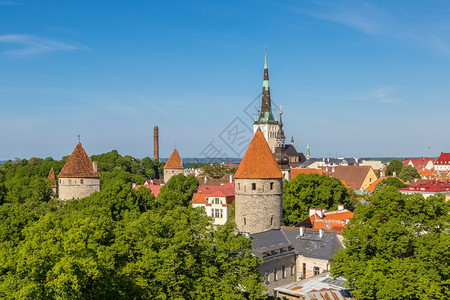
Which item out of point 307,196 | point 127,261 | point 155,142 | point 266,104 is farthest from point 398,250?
point 155,142

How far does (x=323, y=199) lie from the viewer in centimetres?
4759

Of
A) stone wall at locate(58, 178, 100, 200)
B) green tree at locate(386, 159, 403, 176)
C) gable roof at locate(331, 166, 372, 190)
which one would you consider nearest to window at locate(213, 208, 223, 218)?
stone wall at locate(58, 178, 100, 200)

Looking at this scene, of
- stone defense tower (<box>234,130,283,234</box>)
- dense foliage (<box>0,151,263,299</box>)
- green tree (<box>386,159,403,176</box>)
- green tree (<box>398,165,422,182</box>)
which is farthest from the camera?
green tree (<box>386,159,403,176</box>)

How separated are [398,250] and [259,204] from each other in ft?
45.4

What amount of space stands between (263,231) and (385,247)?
12820 millimetres

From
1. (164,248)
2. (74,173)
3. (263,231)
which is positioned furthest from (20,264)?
(74,173)

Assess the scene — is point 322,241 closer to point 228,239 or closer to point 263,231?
point 263,231

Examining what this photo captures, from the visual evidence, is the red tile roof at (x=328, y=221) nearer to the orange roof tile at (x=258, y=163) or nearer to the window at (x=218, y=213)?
the orange roof tile at (x=258, y=163)

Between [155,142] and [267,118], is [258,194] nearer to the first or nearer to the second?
[267,118]

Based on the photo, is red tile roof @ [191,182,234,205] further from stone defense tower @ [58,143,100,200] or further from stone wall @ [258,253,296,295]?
stone wall @ [258,253,296,295]

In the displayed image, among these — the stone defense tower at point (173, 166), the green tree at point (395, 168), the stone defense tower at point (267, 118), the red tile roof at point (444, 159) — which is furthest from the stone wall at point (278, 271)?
the red tile roof at point (444, 159)

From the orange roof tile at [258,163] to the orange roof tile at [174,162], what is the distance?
43.0 meters

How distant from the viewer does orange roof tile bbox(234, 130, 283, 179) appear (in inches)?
1396

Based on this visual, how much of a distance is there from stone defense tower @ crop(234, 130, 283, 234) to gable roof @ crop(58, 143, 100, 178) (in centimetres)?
2024
